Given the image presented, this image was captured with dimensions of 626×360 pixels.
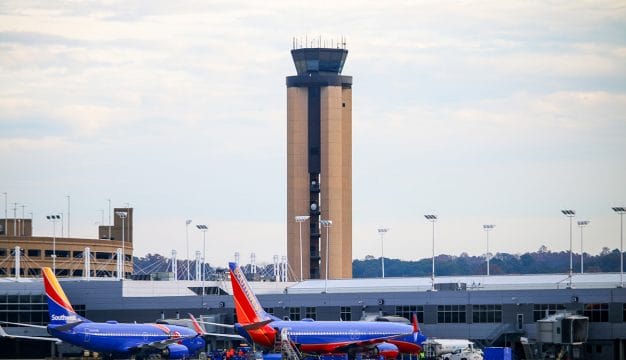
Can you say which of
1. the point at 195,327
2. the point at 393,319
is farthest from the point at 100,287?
the point at 393,319

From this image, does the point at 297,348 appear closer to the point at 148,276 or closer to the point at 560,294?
the point at 560,294

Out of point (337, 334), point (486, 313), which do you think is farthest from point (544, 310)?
point (337, 334)

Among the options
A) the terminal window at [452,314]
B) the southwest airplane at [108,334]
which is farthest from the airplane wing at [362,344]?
the terminal window at [452,314]

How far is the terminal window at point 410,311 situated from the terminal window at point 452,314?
2270 mm

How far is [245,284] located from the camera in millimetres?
136000

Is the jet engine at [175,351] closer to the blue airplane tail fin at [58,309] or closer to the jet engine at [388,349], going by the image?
the blue airplane tail fin at [58,309]

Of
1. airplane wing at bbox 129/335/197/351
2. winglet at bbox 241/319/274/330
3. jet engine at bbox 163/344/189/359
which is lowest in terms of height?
jet engine at bbox 163/344/189/359

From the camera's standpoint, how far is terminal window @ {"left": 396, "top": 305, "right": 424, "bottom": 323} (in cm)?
16125

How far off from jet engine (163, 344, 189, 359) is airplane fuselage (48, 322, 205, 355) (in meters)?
0.34

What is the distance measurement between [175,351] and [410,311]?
1156 inches

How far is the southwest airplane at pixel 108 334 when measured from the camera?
13962 centimetres

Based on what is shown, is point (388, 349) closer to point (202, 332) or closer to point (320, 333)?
point (320, 333)

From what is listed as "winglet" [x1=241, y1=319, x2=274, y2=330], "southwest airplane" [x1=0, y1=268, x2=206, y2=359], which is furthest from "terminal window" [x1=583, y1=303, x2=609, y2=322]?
"southwest airplane" [x1=0, y1=268, x2=206, y2=359]

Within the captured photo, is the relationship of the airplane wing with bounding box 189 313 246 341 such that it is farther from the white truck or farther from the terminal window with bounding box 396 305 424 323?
the white truck
